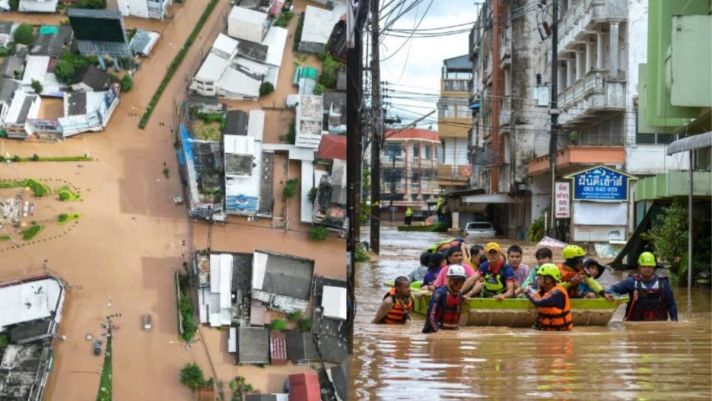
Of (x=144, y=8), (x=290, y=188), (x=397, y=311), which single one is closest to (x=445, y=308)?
(x=397, y=311)

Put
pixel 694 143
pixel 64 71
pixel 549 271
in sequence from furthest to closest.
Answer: pixel 694 143 < pixel 549 271 < pixel 64 71

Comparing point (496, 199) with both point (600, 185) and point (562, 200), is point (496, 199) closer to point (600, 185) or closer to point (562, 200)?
point (562, 200)

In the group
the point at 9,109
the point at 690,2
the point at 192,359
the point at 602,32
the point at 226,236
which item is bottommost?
the point at 192,359

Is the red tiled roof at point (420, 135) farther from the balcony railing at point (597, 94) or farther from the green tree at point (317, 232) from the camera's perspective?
the green tree at point (317, 232)

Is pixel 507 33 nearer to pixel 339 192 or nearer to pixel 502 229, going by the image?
pixel 502 229

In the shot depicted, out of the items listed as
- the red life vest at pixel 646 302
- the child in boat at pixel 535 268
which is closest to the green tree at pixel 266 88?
the child in boat at pixel 535 268

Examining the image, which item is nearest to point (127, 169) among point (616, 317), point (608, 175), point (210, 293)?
point (210, 293)
